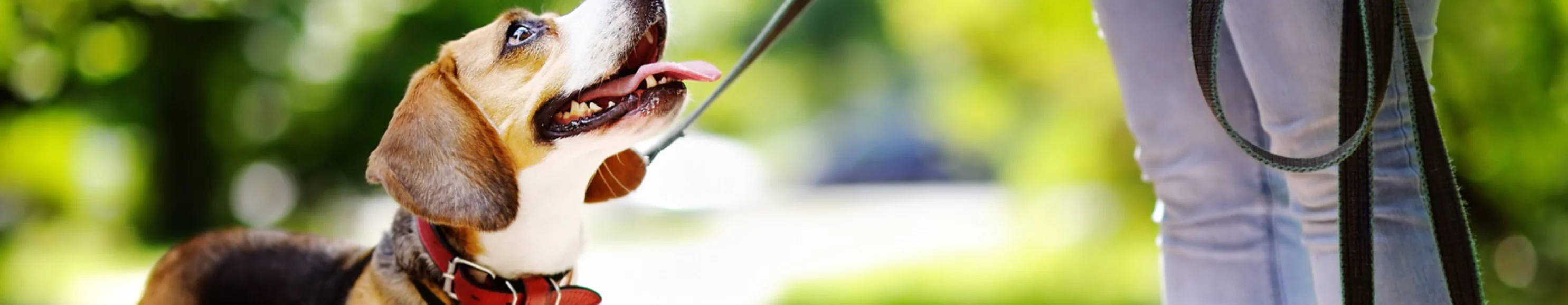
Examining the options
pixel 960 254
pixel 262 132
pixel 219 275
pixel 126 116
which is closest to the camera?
pixel 219 275

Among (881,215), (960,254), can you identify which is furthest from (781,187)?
(960,254)

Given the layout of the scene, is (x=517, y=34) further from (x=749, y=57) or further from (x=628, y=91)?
(x=749, y=57)

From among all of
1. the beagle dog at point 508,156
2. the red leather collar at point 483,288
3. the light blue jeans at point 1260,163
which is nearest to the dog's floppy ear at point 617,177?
the beagle dog at point 508,156

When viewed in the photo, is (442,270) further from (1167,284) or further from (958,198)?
(958,198)

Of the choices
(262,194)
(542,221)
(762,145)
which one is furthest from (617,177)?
(262,194)

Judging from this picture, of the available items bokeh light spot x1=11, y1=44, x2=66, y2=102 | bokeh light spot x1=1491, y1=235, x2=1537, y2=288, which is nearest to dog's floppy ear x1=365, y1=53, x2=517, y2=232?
bokeh light spot x1=1491, y1=235, x2=1537, y2=288

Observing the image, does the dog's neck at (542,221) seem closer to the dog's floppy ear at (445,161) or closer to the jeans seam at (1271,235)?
the dog's floppy ear at (445,161)
